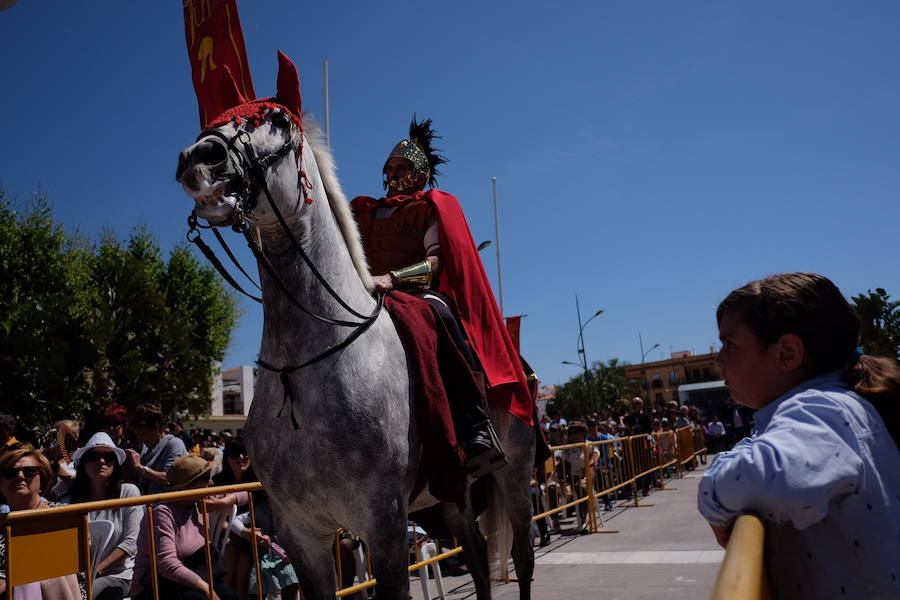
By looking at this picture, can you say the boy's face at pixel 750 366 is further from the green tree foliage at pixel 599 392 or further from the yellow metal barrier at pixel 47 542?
the green tree foliage at pixel 599 392

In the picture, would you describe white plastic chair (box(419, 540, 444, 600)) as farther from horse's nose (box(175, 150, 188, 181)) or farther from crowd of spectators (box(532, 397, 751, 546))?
horse's nose (box(175, 150, 188, 181))

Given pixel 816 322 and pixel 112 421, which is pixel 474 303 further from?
pixel 112 421

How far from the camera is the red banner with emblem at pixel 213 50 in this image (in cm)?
396

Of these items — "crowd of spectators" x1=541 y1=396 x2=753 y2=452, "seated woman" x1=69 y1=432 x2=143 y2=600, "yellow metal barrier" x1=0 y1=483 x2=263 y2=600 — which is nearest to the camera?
"yellow metal barrier" x1=0 y1=483 x2=263 y2=600

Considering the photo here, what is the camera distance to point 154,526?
4727 mm

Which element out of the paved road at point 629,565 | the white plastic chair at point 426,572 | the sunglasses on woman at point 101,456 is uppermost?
the sunglasses on woman at point 101,456

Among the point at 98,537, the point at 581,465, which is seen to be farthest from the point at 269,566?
the point at 581,465

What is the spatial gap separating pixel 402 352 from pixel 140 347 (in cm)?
2557

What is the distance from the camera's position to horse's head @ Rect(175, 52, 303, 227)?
2.99 m

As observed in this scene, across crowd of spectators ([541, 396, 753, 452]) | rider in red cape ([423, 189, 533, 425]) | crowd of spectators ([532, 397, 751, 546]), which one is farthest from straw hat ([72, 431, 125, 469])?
crowd of spectators ([541, 396, 753, 452])

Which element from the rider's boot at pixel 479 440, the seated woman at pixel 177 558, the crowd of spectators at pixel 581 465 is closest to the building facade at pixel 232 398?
the crowd of spectators at pixel 581 465

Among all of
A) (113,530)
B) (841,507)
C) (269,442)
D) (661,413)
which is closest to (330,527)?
(269,442)

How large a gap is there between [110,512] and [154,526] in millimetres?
375

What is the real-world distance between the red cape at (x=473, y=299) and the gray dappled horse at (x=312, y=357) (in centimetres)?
99
